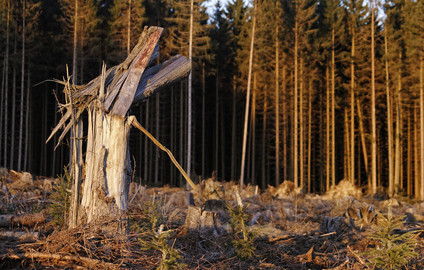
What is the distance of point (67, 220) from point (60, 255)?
43.6 inches

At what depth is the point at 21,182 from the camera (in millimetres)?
10039

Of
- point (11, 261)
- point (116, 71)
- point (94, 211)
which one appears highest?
point (116, 71)

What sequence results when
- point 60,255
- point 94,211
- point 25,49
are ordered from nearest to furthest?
point 60,255
point 94,211
point 25,49

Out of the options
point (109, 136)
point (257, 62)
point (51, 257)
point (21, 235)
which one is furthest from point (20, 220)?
point (257, 62)

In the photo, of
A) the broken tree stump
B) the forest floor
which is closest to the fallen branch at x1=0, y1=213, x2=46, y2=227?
the forest floor

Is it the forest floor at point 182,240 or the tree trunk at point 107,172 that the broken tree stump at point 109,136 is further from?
the forest floor at point 182,240

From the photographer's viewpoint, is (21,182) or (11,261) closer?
(11,261)

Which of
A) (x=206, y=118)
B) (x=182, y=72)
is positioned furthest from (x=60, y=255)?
(x=206, y=118)

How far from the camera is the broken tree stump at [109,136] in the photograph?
4.69 meters

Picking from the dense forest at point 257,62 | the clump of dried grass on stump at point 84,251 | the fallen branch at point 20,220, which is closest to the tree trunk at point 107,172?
the clump of dried grass on stump at point 84,251

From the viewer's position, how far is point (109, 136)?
4.79m

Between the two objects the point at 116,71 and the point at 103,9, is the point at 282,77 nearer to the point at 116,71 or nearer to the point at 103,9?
the point at 103,9

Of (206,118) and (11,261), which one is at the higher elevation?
(206,118)

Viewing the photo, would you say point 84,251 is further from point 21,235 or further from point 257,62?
point 257,62
